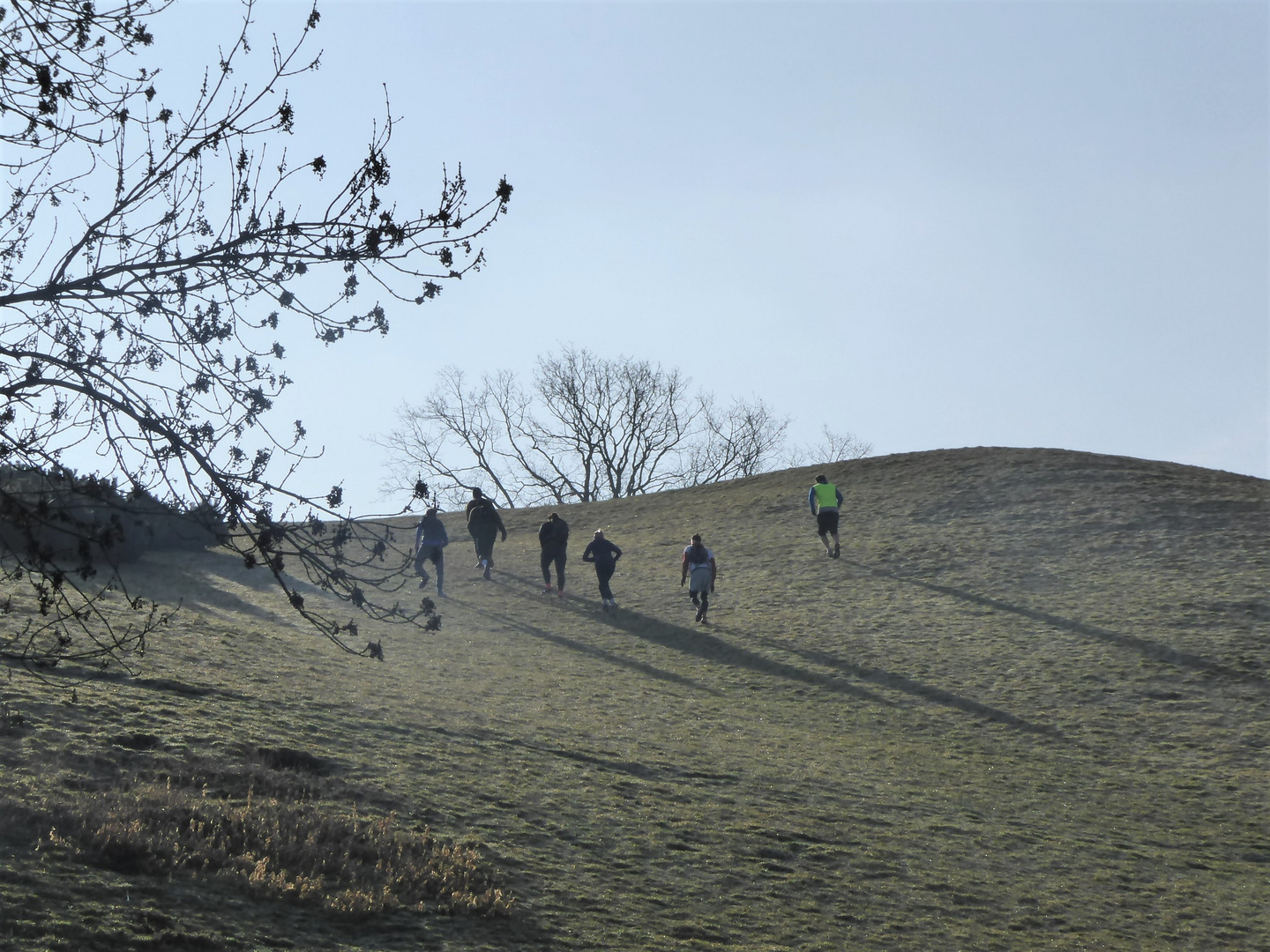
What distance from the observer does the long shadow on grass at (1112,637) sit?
15.3 meters

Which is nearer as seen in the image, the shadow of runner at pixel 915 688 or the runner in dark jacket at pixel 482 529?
the shadow of runner at pixel 915 688

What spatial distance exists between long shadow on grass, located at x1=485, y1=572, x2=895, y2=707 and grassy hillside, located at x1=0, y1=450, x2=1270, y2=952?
7 centimetres

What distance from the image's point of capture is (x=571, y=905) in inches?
282

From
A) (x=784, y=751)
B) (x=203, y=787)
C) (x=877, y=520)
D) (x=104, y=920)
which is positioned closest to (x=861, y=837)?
(x=784, y=751)

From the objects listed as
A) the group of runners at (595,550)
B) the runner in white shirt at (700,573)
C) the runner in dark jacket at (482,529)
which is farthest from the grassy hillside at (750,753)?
the runner in dark jacket at (482,529)

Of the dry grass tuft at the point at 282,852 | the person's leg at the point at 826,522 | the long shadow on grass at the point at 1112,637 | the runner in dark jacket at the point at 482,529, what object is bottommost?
the dry grass tuft at the point at 282,852

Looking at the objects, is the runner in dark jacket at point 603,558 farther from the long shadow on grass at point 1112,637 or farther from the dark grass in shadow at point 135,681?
the dark grass in shadow at point 135,681

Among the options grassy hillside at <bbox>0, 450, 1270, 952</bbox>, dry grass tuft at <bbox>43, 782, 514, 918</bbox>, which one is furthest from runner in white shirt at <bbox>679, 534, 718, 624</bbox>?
dry grass tuft at <bbox>43, 782, 514, 918</bbox>

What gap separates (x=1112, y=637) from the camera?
56.1ft

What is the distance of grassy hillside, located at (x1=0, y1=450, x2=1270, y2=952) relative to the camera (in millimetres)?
7090

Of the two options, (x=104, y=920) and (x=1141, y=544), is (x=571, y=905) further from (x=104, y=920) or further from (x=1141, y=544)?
(x=1141, y=544)

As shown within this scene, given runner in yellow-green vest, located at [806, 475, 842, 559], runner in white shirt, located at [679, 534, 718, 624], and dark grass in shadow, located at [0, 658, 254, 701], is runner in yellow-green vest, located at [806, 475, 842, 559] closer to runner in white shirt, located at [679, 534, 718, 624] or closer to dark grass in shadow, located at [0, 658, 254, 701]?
runner in white shirt, located at [679, 534, 718, 624]

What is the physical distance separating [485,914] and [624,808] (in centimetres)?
260

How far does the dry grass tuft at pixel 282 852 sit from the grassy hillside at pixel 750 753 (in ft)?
0.36
